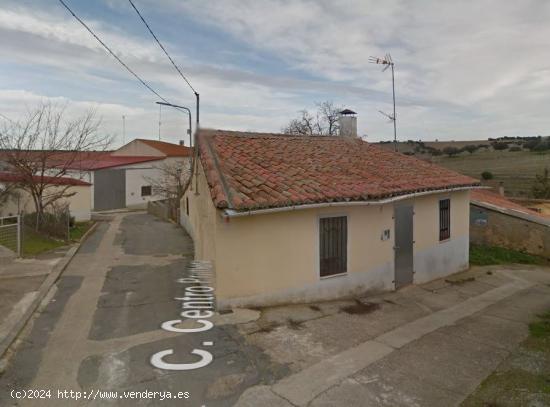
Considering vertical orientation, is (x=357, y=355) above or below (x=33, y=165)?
below

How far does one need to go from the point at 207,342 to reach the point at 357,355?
7.15 ft

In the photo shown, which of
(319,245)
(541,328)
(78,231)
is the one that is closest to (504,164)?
(541,328)

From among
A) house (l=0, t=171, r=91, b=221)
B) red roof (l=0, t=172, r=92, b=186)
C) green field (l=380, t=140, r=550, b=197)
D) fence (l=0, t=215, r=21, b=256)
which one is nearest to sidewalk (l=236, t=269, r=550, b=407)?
fence (l=0, t=215, r=21, b=256)

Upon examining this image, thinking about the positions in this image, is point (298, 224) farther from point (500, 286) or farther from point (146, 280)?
point (500, 286)

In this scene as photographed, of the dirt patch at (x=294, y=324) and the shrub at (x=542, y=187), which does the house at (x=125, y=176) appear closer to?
the dirt patch at (x=294, y=324)

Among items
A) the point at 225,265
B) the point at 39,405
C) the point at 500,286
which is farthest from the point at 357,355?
the point at 500,286

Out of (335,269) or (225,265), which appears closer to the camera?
(225,265)

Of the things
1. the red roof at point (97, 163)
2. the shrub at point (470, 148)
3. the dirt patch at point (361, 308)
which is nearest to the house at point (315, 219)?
the dirt patch at point (361, 308)

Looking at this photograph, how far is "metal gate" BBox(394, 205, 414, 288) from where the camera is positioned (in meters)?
10.6

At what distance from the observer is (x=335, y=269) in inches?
354

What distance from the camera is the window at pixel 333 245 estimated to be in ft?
28.6

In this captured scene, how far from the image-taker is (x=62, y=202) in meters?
24.5

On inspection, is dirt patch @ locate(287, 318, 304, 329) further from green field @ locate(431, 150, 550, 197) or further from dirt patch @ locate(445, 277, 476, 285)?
green field @ locate(431, 150, 550, 197)

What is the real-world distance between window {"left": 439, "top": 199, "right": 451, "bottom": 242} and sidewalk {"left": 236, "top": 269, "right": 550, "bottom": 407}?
4145mm
